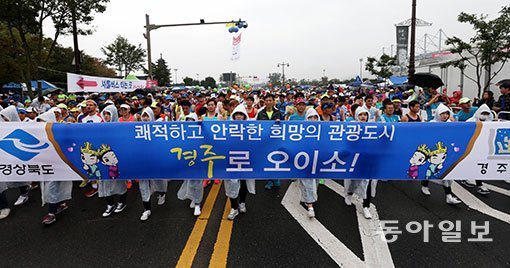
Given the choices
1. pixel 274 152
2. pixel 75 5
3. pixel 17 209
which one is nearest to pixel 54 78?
pixel 75 5

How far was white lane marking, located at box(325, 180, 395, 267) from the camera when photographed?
10.7 feet

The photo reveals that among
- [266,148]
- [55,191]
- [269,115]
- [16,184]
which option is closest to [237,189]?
[266,148]

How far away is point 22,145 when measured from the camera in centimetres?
417

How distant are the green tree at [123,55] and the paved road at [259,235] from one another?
182ft

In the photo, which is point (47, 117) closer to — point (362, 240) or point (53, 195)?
point (53, 195)

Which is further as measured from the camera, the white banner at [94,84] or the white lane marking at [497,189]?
the white banner at [94,84]

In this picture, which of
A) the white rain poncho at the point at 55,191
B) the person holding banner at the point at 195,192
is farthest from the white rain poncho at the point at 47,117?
the person holding banner at the point at 195,192

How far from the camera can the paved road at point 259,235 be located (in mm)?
3305

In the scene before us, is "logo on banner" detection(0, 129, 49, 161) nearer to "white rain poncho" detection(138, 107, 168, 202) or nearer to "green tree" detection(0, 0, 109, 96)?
"white rain poncho" detection(138, 107, 168, 202)

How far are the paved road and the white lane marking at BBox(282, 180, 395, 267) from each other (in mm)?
11

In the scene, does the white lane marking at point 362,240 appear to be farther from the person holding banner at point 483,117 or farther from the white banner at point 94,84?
the white banner at point 94,84

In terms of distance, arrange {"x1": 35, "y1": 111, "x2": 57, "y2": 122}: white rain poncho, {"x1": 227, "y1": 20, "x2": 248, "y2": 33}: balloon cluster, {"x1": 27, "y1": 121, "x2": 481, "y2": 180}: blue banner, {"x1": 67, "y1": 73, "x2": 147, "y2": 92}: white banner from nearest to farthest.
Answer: {"x1": 27, "y1": 121, "x2": 481, "y2": 180}: blue banner, {"x1": 35, "y1": 111, "x2": 57, "y2": 122}: white rain poncho, {"x1": 67, "y1": 73, "x2": 147, "y2": 92}: white banner, {"x1": 227, "y1": 20, "x2": 248, "y2": 33}: balloon cluster

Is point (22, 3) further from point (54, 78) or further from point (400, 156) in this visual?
point (54, 78)

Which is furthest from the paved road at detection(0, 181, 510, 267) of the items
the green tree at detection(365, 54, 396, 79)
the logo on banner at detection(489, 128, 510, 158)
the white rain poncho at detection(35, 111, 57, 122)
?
the green tree at detection(365, 54, 396, 79)
